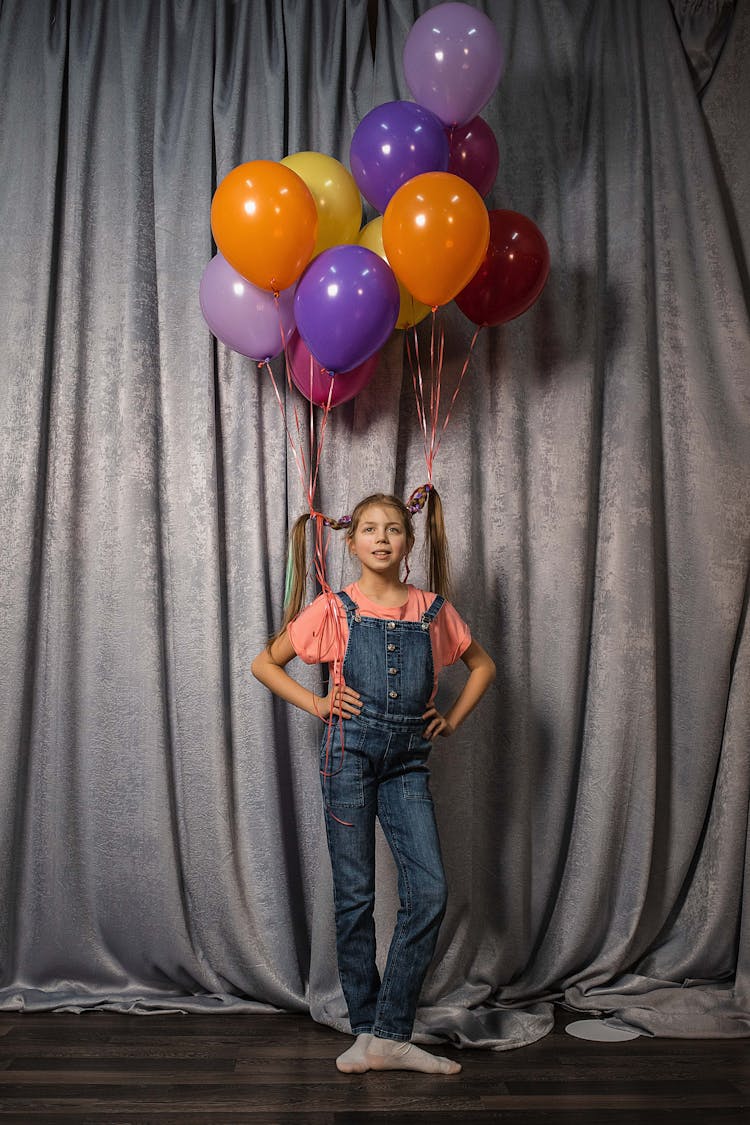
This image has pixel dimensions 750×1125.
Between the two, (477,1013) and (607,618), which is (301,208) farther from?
(477,1013)

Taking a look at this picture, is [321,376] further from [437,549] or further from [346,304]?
[437,549]

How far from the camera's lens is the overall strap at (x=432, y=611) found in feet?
7.79

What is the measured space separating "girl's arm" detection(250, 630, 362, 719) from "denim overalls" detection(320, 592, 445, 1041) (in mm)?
32

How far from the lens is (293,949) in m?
2.63

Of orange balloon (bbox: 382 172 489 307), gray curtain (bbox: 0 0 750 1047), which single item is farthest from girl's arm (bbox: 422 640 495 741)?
orange balloon (bbox: 382 172 489 307)

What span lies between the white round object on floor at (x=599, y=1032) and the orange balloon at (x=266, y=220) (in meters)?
2.02

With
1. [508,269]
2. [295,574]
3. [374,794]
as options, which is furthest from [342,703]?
[508,269]

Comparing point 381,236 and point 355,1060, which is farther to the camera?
point 381,236

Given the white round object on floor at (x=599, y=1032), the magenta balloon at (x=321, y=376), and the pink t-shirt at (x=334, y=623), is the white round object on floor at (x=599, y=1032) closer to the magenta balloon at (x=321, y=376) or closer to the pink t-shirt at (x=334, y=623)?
the pink t-shirt at (x=334, y=623)

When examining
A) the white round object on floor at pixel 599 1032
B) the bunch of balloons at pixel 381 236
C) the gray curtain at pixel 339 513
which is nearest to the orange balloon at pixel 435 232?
the bunch of balloons at pixel 381 236

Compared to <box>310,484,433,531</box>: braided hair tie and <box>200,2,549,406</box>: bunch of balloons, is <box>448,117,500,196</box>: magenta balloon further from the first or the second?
<box>310,484,433,531</box>: braided hair tie

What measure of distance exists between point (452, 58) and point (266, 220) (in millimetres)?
618

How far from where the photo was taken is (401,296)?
248cm

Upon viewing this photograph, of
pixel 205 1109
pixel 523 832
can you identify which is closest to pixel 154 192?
pixel 523 832
